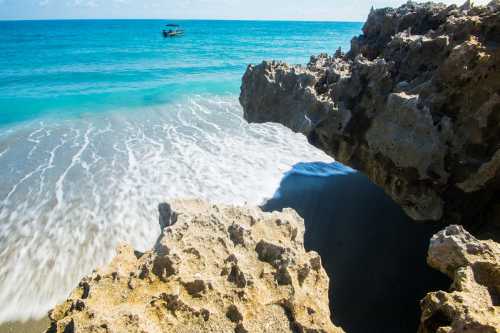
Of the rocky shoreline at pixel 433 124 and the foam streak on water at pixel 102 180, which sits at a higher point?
the rocky shoreline at pixel 433 124

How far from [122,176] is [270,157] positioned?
5.16 metres

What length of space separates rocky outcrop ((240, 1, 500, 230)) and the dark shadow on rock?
1711mm

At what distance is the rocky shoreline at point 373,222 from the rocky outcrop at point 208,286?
0.01 metres

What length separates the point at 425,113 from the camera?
504 centimetres

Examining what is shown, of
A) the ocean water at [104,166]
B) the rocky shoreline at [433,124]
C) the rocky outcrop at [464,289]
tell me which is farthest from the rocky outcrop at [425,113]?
the ocean water at [104,166]

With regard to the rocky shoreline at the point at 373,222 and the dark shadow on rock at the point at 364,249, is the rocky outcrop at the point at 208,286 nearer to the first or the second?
the rocky shoreline at the point at 373,222

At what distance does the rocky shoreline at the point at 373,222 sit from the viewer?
10.5 ft

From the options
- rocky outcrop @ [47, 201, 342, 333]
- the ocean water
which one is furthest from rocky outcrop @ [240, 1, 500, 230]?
the ocean water

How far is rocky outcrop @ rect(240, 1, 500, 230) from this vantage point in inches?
191

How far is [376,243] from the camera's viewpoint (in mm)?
7473

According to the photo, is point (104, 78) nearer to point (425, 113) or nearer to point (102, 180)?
point (102, 180)

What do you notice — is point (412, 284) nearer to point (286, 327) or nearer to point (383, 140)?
point (383, 140)

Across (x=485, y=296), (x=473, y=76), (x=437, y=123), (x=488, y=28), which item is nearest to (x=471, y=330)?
(x=485, y=296)

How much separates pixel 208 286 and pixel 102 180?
347 inches
